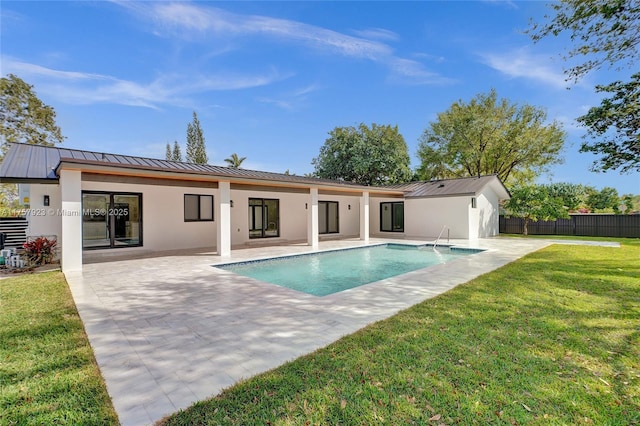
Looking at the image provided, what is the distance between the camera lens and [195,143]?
4100 centimetres

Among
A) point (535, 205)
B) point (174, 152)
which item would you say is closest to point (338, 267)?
point (535, 205)

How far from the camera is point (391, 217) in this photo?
63.1ft

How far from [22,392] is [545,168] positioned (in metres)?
31.0

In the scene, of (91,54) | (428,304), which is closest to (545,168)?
(428,304)

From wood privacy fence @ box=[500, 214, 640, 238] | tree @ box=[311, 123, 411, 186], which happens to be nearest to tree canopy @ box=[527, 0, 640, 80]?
wood privacy fence @ box=[500, 214, 640, 238]

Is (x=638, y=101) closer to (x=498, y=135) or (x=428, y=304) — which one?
(x=428, y=304)

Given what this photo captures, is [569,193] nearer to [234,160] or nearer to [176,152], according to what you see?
[234,160]

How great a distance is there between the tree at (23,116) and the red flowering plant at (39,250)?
55.6 feet

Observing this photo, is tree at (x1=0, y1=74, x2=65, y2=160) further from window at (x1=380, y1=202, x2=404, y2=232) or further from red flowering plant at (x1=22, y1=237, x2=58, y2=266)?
window at (x1=380, y1=202, x2=404, y2=232)

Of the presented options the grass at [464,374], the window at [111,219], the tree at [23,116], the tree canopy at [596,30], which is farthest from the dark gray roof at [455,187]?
the tree at [23,116]

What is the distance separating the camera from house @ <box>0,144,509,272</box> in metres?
8.30

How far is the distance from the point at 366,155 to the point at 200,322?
75.5 feet

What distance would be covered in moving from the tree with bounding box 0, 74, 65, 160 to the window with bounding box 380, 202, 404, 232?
977 inches

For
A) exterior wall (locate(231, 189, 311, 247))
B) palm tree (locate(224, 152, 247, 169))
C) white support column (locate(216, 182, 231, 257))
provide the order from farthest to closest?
palm tree (locate(224, 152, 247, 169)) → exterior wall (locate(231, 189, 311, 247)) → white support column (locate(216, 182, 231, 257))
